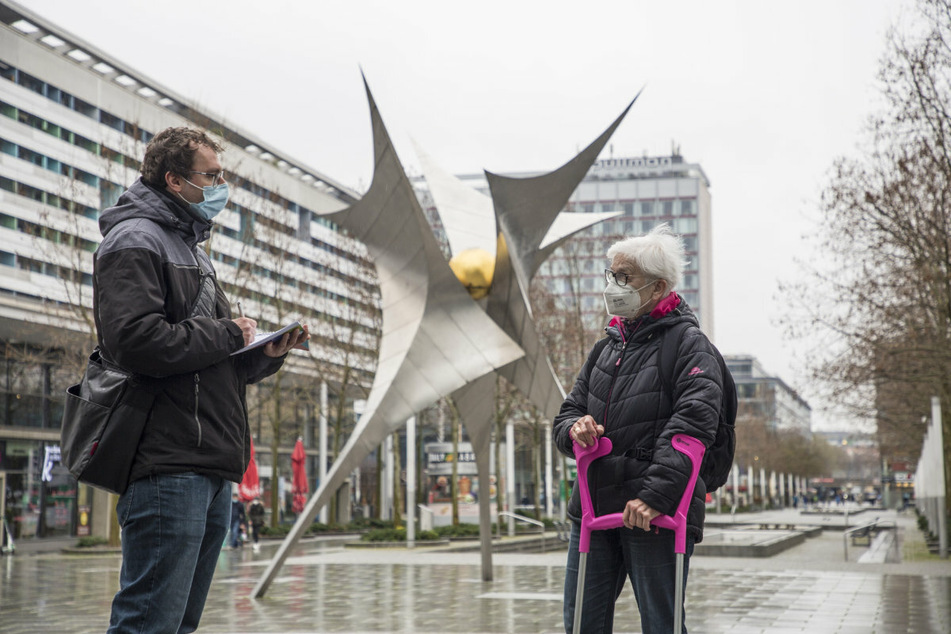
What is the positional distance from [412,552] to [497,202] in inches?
518

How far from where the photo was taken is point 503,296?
15.2 meters

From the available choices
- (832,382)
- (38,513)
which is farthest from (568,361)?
(38,513)

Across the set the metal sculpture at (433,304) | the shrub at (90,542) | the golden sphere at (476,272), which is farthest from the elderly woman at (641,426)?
the shrub at (90,542)

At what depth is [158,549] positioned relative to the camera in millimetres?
3352

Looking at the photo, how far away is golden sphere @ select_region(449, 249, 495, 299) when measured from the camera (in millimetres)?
15195

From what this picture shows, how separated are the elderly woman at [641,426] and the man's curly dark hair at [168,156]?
5.81 feet

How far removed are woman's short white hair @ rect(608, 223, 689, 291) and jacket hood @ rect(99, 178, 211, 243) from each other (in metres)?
1.75

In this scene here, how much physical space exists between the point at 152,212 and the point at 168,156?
0.76 ft

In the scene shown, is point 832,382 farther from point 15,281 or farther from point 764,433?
point 764,433

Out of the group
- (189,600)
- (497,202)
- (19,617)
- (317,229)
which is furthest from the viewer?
(317,229)

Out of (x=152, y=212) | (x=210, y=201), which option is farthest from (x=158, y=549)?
(x=210, y=201)

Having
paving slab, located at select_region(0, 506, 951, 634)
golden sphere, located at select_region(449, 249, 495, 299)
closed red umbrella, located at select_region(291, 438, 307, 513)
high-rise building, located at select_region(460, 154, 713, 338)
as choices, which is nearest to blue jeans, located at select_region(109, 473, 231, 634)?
paving slab, located at select_region(0, 506, 951, 634)

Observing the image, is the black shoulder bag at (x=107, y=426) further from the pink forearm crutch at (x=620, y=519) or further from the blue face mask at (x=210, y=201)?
the pink forearm crutch at (x=620, y=519)

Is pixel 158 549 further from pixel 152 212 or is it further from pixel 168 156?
pixel 168 156
